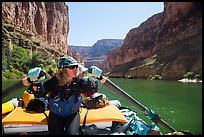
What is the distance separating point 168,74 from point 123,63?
169 ft

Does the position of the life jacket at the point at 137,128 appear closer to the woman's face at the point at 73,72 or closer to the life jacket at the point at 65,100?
the life jacket at the point at 65,100

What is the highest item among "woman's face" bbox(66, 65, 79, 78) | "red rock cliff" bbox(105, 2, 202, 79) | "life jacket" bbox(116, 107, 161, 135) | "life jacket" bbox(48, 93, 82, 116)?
"red rock cliff" bbox(105, 2, 202, 79)

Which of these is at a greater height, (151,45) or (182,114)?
(151,45)

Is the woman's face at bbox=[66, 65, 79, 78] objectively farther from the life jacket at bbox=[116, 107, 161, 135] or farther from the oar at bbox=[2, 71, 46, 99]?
the life jacket at bbox=[116, 107, 161, 135]

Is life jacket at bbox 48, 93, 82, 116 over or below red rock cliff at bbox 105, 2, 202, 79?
below

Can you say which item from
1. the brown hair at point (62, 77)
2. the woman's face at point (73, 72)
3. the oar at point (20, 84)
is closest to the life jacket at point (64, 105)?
the brown hair at point (62, 77)

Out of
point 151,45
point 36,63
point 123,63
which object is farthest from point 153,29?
point 36,63

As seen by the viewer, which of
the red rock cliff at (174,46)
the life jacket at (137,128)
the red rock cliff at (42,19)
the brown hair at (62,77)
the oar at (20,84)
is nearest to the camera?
the oar at (20,84)

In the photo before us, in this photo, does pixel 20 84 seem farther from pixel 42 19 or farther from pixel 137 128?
pixel 42 19

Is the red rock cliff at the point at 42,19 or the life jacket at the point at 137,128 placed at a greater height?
the red rock cliff at the point at 42,19

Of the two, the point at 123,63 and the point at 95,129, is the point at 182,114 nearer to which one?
the point at 95,129

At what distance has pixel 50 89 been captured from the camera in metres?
3.33

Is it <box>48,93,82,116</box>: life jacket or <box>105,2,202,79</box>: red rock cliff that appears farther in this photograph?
<box>105,2,202,79</box>: red rock cliff

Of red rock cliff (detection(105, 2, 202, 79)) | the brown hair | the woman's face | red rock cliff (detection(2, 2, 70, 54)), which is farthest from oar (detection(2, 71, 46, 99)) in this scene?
red rock cliff (detection(2, 2, 70, 54))
